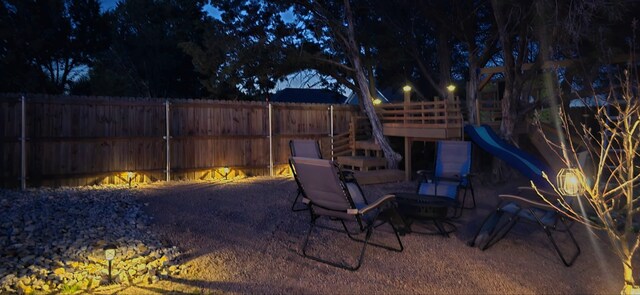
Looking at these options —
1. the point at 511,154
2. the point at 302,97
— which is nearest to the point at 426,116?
the point at 511,154

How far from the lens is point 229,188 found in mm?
8812

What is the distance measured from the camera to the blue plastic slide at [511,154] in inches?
292

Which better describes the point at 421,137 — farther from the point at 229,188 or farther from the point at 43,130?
the point at 43,130

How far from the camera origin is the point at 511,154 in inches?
318

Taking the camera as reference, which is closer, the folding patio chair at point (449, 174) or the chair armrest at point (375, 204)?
the chair armrest at point (375, 204)

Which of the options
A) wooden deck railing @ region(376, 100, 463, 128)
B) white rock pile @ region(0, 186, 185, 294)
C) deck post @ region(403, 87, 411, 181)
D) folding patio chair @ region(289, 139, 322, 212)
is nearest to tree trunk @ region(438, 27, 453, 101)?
wooden deck railing @ region(376, 100, 463, 128)

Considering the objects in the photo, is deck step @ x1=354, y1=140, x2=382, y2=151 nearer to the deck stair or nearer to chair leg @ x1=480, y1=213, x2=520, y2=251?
the deck stair

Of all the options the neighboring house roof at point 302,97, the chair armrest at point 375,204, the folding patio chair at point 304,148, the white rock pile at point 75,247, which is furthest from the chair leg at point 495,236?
the neighboring house roof at point 302,97

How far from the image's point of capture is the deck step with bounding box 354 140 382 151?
467 inches

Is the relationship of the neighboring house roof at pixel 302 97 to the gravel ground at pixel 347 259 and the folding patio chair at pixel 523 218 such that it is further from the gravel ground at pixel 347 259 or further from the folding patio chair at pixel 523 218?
the folding patio chair at pixel 523 218

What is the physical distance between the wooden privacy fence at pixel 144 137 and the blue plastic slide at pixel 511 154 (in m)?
4.67

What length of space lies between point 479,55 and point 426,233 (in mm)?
7871

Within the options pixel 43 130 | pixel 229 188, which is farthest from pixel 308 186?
pixel 43 130

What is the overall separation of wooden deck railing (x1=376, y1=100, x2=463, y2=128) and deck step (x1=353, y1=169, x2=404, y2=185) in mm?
1182
